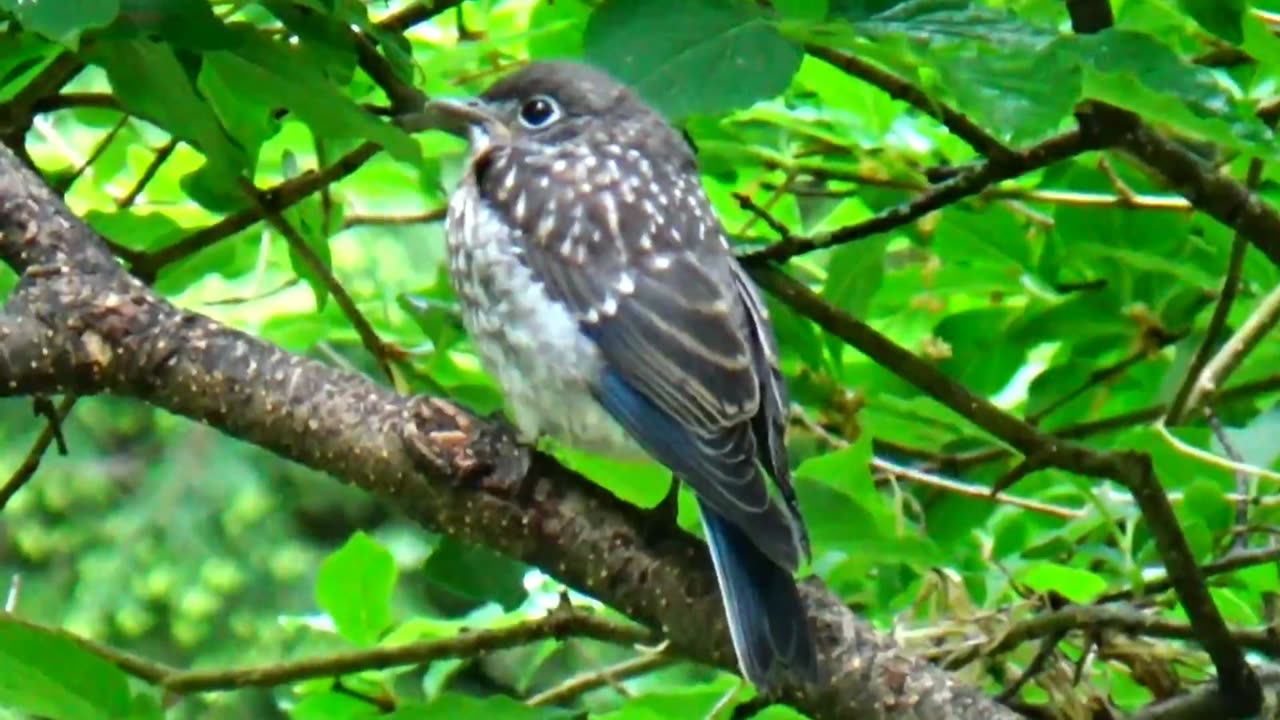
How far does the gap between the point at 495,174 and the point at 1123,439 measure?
0.75 meters

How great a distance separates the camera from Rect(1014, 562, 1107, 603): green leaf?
6.12 feet

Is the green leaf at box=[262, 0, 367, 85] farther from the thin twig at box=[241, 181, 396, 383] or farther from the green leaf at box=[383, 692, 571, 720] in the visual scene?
the green leaf at box=[383, 692, 571, 720]

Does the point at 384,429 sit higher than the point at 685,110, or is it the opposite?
the point at 685,110

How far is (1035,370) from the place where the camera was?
271cm

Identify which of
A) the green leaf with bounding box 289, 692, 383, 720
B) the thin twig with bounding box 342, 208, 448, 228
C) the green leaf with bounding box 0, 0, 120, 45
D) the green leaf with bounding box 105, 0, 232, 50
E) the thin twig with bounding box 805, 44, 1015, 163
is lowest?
the green leaf with bounding box 289, 692, 383, 720

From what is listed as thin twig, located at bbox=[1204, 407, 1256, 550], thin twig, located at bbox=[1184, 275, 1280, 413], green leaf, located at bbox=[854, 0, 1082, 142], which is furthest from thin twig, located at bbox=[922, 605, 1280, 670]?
green leaf, located at bbox=[854, 0, 1082, 142]

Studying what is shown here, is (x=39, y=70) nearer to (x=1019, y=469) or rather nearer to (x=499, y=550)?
(x=499, y=550)

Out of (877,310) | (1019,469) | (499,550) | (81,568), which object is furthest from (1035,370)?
(81,568)

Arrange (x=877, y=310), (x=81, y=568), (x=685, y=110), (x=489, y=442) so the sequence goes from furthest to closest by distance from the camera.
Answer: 1. (x=81, y=568)
2. (x=877, y=310)
3. (x=489, y=442)
4. (x=685, y=110)

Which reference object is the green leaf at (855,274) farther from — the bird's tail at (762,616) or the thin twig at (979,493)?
the bird's tail at (762,616)

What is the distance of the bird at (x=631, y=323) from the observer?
1.69 meters

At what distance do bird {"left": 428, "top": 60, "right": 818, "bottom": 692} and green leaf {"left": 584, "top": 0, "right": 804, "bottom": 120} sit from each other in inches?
10.5

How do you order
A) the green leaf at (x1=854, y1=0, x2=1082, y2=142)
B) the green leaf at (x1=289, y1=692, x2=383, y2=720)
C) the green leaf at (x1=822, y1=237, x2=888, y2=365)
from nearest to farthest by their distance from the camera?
the green leaf at (x1=854, y1=0, x2=1082, y2=142) < the green leaf at (x1=289, y1=692, x2=383, y2=720) < the green leaf at (x1=822, y1=237, x2=888, y2=365)

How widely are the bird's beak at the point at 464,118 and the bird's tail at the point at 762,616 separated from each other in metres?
0.68
